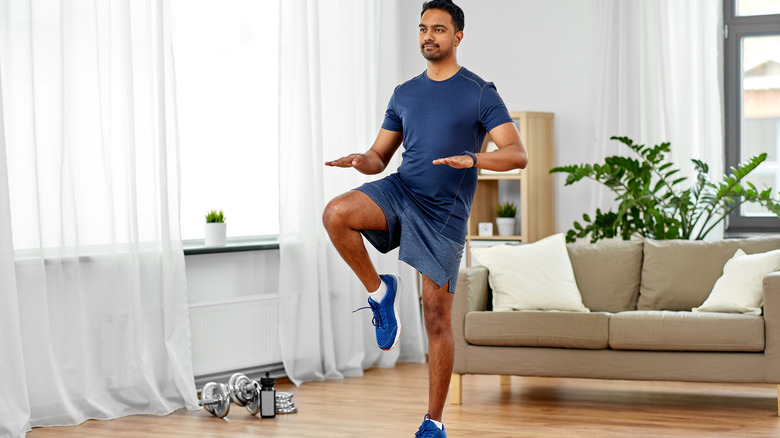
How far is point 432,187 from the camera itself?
311cm

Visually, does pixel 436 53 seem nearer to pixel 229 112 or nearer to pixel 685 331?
pixel 685 331

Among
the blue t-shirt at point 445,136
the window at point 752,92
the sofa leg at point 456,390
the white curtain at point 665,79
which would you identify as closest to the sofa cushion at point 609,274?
the sofa leg at point 456,390

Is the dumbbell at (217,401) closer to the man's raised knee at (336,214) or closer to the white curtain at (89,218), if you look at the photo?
the white curtain at (89,218)

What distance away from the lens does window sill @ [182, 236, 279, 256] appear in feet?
16.2

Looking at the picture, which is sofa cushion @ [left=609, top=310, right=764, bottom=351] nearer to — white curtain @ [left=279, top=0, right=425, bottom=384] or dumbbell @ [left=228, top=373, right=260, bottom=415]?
dumbbell @ [left=228, top=373, right=260, bottom=415]

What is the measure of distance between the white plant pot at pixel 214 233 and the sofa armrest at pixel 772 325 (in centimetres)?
274

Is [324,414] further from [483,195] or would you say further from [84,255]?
[483,195]

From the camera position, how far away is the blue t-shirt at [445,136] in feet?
10.2

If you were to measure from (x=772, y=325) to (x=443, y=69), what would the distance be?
6.28 ft

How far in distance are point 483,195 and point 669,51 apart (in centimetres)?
144

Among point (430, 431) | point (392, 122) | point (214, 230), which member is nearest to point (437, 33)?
point (392, 122)

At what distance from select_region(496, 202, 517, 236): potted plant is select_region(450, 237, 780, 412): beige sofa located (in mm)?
1111

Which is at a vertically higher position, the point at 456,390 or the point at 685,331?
the point at 685,331

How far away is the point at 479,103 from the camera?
10.1 feet
